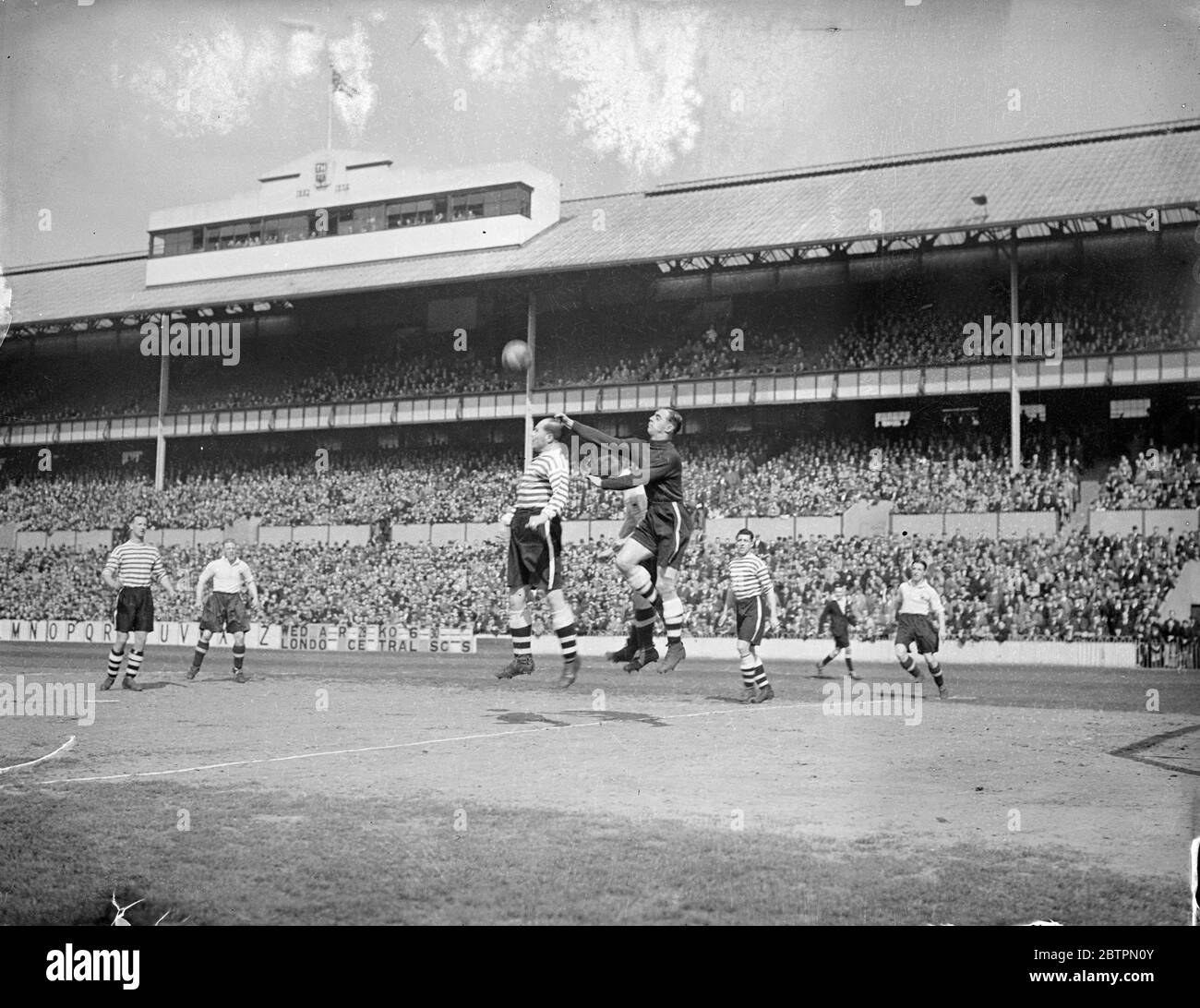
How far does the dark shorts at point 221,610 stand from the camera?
19656mm

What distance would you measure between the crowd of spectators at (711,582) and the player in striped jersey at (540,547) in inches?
561

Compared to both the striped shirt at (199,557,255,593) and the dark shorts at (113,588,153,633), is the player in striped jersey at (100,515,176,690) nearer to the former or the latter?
the dark shorts at (113,588,153,633)

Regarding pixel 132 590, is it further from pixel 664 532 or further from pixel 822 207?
pixel 822 207

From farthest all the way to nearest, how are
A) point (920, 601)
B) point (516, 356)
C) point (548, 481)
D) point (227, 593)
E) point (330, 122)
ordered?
point (227, 593) < point (920, 601) < point (516, 356) < point (548, 481) < point (330, 122)

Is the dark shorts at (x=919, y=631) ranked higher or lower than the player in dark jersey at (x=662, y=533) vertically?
lower

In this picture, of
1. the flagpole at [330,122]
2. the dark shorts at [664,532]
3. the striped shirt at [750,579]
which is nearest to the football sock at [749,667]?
the striped shirt at [750,579]

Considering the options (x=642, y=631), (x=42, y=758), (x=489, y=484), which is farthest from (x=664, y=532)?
(x=489, y=484)

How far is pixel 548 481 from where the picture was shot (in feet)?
41.5

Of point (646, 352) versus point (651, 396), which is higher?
point (646, 352)

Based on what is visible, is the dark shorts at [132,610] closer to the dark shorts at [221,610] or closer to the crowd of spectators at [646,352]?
the dark shorts at [221,610]

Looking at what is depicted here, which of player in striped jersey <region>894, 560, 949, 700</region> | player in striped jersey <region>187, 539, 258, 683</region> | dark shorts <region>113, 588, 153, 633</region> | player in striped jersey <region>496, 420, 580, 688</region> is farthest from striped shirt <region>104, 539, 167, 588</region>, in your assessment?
player in striped jersey <region>894, 560, 949, 700</region>

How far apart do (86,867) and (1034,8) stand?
30.9ft

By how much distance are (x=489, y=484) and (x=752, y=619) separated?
24.3m

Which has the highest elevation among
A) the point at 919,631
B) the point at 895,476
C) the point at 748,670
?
the point at 895,476
